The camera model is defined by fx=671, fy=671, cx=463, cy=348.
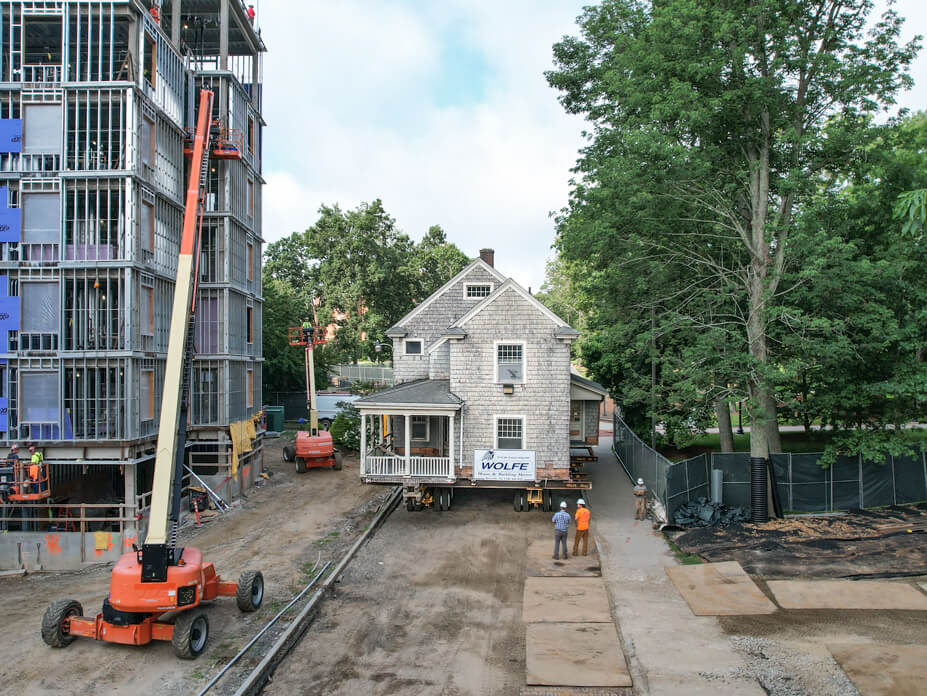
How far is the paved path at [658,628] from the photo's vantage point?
10.8 m

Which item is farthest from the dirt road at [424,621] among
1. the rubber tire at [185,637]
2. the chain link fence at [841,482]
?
the chain link fence at [841,482]

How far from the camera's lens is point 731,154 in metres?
22.6

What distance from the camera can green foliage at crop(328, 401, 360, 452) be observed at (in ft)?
126

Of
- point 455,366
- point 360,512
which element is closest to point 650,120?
point 455,366

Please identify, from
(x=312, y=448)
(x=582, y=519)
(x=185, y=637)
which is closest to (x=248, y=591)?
(x=185, y=637)

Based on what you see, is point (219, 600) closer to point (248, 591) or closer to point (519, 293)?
point (248, 591)

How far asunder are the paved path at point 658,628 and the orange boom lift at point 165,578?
7.95m

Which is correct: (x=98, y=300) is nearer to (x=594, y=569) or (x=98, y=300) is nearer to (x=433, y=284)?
(x=594, y=569)

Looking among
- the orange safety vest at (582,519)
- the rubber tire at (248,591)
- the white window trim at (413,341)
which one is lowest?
the rubber tire at (248,591)

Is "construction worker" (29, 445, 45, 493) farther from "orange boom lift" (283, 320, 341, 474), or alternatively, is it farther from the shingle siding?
the shingle siding

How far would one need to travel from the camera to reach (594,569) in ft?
Answer: 55.3

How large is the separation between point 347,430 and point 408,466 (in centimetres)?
1766

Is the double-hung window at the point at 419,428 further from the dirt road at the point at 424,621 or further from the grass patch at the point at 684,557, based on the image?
the grass patch at the point at 684,557

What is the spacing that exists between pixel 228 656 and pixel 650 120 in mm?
19584
